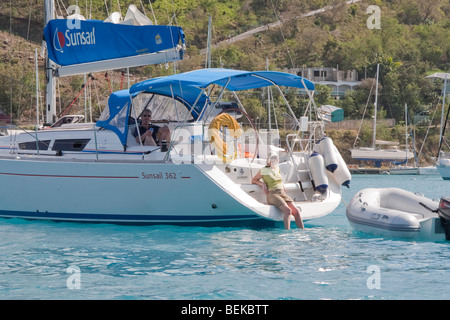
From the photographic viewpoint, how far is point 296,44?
196 feet

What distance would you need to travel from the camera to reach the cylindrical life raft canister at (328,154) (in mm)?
12094

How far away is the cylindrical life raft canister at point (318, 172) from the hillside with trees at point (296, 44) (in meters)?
28.5

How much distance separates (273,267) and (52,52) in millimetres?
6635

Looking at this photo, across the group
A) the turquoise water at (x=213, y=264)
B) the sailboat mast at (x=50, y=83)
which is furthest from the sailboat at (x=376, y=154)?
the sailboat mast at (x=50, y=83)

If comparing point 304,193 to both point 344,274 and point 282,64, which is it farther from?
point 282,64

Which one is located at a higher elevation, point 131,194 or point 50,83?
point 50,83

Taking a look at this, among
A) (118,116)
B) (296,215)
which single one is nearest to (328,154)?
(296,215)

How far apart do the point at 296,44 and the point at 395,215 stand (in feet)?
166

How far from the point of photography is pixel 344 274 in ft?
27.0

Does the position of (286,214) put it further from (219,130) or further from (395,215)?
(219,130)

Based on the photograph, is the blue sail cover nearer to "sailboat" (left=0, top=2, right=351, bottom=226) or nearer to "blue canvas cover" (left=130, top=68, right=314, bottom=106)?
"sailboat" (left=0, top=2, right=351, bottom=226)

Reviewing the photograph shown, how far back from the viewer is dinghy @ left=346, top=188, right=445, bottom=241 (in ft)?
34.1

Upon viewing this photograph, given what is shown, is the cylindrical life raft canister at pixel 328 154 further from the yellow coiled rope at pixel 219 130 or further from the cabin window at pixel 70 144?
the cabin window at pixel 70 144
